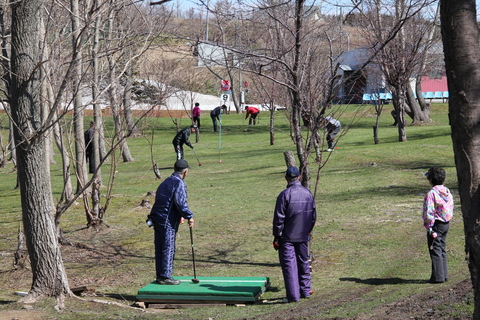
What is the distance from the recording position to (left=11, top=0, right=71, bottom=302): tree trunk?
303 inches

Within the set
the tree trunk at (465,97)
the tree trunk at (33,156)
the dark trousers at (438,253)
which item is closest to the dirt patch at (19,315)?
the tree trunk at (33,156)

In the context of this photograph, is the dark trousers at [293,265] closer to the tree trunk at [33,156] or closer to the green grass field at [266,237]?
the green grass field at [266,237]

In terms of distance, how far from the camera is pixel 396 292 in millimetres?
7477

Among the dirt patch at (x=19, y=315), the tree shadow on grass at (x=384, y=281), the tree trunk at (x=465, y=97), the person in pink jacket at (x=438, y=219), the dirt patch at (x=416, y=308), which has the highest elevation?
the tree trunk at (x=465, y=97)

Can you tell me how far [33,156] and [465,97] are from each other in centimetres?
562

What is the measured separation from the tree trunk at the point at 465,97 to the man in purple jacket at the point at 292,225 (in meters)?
3.76

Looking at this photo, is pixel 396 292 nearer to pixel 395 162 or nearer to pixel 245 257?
pixel 245 257

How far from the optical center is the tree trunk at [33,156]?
25.2 feet

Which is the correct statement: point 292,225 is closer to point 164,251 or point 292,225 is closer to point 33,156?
point 164,251

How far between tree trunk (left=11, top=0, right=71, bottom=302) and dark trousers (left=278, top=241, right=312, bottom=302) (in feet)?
9.52

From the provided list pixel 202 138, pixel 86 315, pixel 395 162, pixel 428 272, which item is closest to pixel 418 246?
pixel 428 272

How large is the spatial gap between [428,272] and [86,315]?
4673 millimetres

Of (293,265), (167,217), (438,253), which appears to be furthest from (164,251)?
(438,253)

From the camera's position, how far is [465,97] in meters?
3.91
